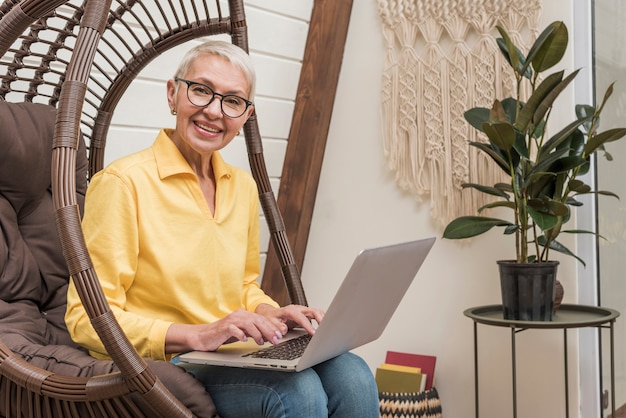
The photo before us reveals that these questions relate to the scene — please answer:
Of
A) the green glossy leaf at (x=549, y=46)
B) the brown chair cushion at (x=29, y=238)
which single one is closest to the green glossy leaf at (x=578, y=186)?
the green glossy leaf at (x=549, y=46)

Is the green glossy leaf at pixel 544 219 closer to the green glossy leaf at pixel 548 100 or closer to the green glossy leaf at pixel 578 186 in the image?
the green glossy leaf at pixel 578 186

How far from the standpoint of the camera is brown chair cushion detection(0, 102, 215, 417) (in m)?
1.53

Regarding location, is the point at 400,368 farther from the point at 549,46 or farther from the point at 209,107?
the point at 209,107

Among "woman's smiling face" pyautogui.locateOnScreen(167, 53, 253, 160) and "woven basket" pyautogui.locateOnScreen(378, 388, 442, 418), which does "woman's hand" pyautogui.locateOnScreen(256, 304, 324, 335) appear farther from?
"woven basket" pyautogui.locateOnScreen(378, 388, 442, 418)

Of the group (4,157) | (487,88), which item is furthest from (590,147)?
(4,157)

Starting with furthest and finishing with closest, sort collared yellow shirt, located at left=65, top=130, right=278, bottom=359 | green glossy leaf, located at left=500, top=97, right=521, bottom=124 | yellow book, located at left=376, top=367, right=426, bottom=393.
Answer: yellow book, located at left=376, top=367, right=426, bottom=393
green glossy leaf, located at left=500, top=97, right=521, bottom=124
collared yellow shirt, located at left=65, top=130, right=278, bottom=359

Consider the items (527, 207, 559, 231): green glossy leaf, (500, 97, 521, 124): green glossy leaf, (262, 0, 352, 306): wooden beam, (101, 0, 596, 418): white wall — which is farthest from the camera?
(262, 0, 352, 306): wooden beam

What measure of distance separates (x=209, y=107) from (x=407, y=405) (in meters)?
1.27

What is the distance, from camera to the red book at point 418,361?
8.42ft

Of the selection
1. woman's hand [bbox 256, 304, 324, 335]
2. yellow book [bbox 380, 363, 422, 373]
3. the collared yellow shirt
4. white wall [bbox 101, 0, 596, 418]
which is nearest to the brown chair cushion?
the collared yellow shirt

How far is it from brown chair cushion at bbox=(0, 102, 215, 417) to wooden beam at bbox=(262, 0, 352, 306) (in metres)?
1.16

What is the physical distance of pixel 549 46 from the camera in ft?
6.53

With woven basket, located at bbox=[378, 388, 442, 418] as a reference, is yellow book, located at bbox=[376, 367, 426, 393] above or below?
above

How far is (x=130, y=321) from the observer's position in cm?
134
